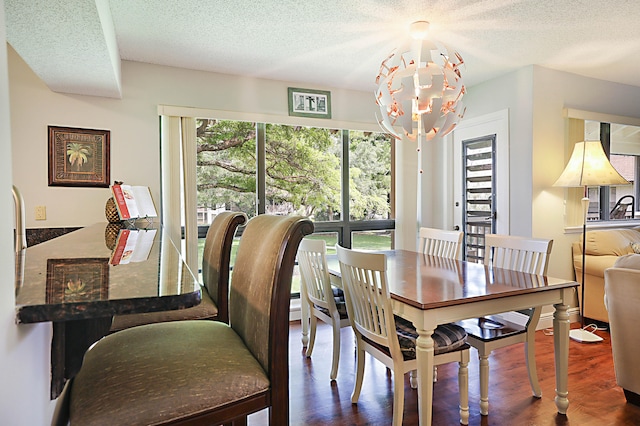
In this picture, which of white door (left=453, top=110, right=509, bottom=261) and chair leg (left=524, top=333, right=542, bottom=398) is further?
white door (left=453, top=110, right=509, bottom=261)

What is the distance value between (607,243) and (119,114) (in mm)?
4570

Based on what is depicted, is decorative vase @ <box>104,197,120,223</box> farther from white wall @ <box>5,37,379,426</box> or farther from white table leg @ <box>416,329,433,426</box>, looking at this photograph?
white table leg @ <box>416,329,433,426</box>

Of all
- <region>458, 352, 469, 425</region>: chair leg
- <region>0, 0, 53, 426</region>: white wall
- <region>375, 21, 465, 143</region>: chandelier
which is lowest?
<region>458, 352, 469, 425</region>: chair leg

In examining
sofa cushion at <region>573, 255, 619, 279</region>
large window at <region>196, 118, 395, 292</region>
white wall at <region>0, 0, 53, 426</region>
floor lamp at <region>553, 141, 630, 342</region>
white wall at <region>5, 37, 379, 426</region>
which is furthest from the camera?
large window at <region>196, 118, 395, 292</region>

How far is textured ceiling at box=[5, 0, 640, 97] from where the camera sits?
2166 millimetres

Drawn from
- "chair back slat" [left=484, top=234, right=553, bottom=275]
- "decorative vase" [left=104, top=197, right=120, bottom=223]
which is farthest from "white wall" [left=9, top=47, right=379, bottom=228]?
"chair back slat" [left=484, top=234, right=553, bottom=275]

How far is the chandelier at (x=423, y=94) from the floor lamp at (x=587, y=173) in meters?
1.47

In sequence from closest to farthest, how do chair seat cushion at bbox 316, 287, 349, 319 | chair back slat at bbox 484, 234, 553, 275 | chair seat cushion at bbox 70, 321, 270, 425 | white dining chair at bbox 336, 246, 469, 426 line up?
chair seat cushion at bbox 70, 321, 270, 425 → white dining chair at bbox 336, 246, 469, 426 → chair back slat at bbox 484, 234, 553, 275 → chair seat cushion at bbox 316, 287, 349, 319

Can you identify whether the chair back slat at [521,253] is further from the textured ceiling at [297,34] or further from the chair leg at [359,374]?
the textured ceiling at [297,34]

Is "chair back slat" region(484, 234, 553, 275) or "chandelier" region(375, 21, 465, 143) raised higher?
"chandelier" region(375, 21, 465, 143)

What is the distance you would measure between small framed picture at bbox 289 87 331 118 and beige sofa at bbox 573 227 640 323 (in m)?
2.84

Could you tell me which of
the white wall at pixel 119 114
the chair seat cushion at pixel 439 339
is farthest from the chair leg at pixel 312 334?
the white wall at pixel 119 114

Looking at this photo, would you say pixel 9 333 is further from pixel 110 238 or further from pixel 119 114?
pixel 119 114

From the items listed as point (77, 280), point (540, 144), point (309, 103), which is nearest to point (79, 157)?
point (309, 103)
